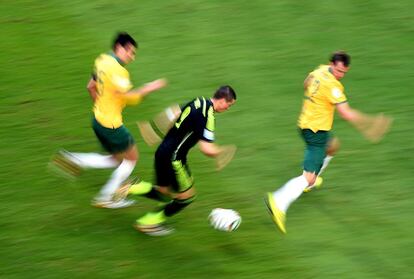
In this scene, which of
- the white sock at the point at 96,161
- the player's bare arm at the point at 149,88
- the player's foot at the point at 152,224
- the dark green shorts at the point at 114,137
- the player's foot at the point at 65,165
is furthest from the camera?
the player's foot at the point at 65,165

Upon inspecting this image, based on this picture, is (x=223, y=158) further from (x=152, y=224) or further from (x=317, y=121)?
(x=317, y=121)

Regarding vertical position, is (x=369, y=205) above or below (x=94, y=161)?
below

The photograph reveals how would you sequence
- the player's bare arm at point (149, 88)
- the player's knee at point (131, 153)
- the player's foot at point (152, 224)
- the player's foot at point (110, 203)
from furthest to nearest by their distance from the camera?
the player's foot at point (110, 203)
the player's knee at point (131, 153)
the player's foot at point (152, 224)
the player's bare arm at point (149, 88)

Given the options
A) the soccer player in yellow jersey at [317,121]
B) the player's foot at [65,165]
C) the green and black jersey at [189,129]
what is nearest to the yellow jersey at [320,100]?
the soccer player in yellow jersey at [317,121]

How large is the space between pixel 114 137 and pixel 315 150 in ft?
8.41

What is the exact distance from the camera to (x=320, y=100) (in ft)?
33.4

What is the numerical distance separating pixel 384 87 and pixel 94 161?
17.8 ft

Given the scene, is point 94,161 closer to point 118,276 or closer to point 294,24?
point 118,276

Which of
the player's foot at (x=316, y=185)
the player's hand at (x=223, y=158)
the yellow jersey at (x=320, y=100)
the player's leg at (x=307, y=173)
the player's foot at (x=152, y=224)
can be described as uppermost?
the yellow jersey at (x=320, y=100)

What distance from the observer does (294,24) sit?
15.1 metres

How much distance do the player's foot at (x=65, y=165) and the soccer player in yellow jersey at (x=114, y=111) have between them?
46mm

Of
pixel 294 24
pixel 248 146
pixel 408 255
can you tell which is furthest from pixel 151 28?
pixel 408 255

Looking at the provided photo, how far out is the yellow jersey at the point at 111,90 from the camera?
381 inches

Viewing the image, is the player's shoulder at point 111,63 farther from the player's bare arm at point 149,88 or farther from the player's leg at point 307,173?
the player's leg at point 307,173
